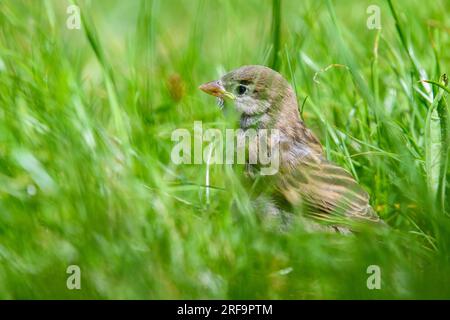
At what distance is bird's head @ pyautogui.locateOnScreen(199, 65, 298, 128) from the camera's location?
4.09m

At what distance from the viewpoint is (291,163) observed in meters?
3.96

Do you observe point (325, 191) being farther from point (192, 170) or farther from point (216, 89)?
point (216, 89)

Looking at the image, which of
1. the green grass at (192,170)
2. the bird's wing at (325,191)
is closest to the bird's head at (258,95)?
the green grass at (192,170)

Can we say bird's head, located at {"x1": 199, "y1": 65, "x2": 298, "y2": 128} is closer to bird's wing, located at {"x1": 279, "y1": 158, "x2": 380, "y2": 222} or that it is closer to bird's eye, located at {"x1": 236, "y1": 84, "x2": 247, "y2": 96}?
bird's eye, located at {"x1": 236, "y1": 84, "x2": 247, "y2": 96}

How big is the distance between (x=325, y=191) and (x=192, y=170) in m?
0.61

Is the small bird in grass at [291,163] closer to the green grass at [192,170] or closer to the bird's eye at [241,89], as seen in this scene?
the bird's eye at [241,89]

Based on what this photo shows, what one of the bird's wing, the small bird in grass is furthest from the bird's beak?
the bird's wing

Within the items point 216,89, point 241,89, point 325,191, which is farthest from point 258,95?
point 325,191

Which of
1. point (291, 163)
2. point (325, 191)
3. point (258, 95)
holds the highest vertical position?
point (258, 95)
